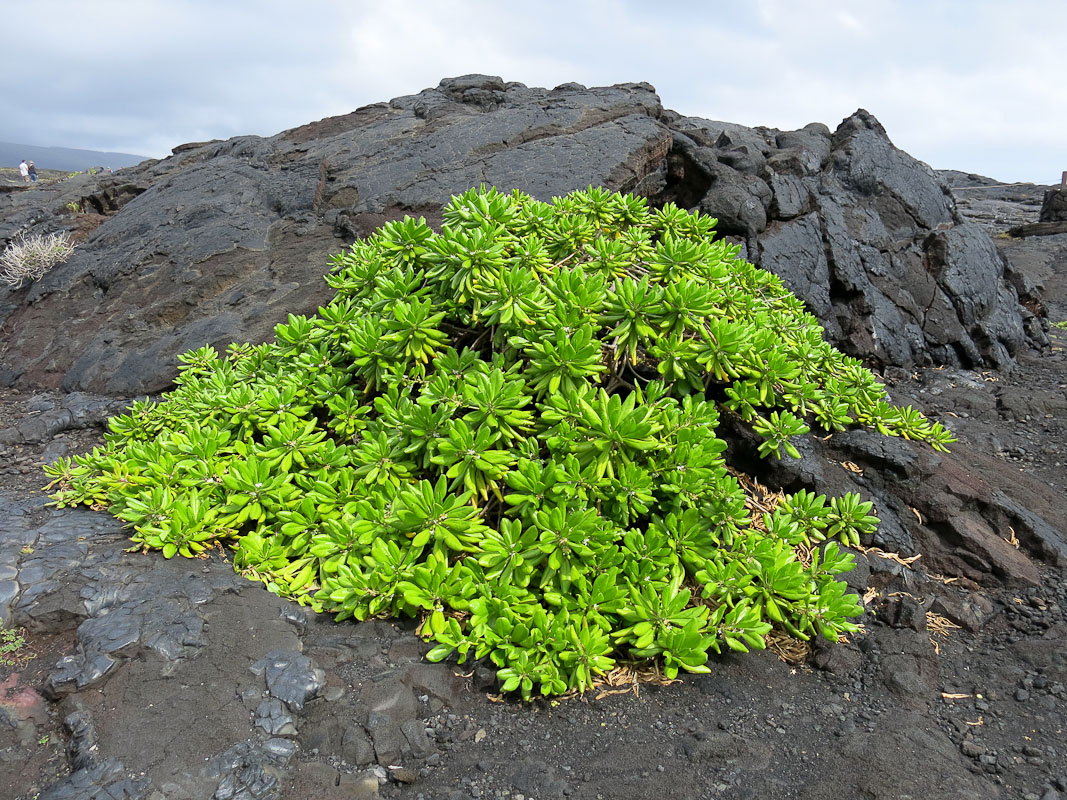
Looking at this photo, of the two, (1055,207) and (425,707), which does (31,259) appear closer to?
(425,707)

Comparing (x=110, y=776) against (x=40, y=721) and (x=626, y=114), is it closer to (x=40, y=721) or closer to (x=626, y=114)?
(x=40, y=721)

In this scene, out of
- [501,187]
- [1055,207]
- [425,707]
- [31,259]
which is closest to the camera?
[425,707]

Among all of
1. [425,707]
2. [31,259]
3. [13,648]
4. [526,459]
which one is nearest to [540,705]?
[425,707]

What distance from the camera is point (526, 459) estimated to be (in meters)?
3.21

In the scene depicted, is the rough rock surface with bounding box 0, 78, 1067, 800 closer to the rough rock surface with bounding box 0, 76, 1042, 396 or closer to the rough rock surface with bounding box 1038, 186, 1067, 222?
the rough rock surface with bounding box 0, 76, 1042, 396

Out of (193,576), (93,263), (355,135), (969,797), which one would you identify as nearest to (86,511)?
(193,576)

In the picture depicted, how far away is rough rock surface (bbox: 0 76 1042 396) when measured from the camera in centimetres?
737

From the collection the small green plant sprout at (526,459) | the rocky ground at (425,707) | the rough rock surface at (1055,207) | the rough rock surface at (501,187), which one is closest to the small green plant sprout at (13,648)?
the rocky ground at (425,707)

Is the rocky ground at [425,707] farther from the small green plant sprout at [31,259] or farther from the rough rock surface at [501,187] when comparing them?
the small green plant sprout at [31,259]

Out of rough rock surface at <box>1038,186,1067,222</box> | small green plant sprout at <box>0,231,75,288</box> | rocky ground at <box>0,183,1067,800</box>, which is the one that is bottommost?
rocky ground at <box>0,183,1067,800</box>

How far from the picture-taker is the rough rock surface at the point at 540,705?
2301mm

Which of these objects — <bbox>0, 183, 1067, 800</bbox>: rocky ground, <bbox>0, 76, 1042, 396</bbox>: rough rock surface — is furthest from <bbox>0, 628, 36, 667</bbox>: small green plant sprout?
<bbox>0, 76, 1042, 396</bbox>: rough rock surface

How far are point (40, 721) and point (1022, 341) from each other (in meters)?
10.1

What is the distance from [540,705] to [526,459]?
1.06 m
